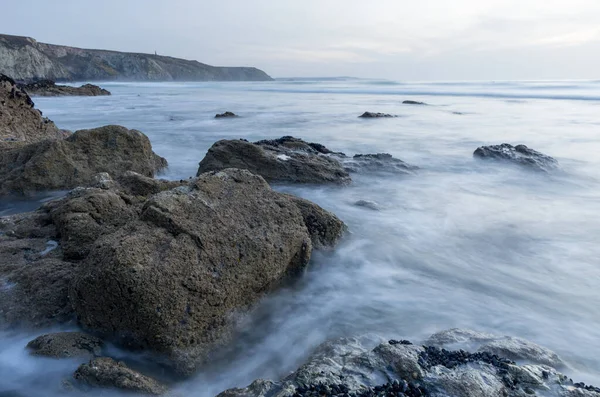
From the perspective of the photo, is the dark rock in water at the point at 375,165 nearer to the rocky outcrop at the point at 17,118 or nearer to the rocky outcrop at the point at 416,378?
the rocky outcrop at the point at 17,118

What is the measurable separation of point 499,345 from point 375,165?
582 cm

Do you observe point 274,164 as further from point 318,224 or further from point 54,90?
point 54,90

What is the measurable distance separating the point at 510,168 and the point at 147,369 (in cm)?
823

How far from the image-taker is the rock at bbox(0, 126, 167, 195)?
5414 millimetres

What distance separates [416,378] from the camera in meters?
2.30

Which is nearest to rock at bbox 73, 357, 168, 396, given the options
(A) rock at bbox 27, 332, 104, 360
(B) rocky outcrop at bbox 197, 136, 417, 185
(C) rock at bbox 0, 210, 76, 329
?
(A) rock at bbox 27, 332, 104, 360

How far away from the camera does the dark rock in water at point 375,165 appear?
822 cm

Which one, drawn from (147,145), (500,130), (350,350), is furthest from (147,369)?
(500,130)

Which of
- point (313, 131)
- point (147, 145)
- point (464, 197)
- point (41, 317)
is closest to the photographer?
point (41, 317)

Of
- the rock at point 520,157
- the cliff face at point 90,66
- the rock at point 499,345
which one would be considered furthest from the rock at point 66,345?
the cliff face at point 90,66

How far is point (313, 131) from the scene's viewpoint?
14.3 meters

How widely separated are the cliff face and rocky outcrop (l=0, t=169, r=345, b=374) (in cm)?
5336

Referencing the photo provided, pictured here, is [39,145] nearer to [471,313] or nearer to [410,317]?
[410,317]

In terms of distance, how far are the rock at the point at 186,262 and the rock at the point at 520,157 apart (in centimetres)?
704
